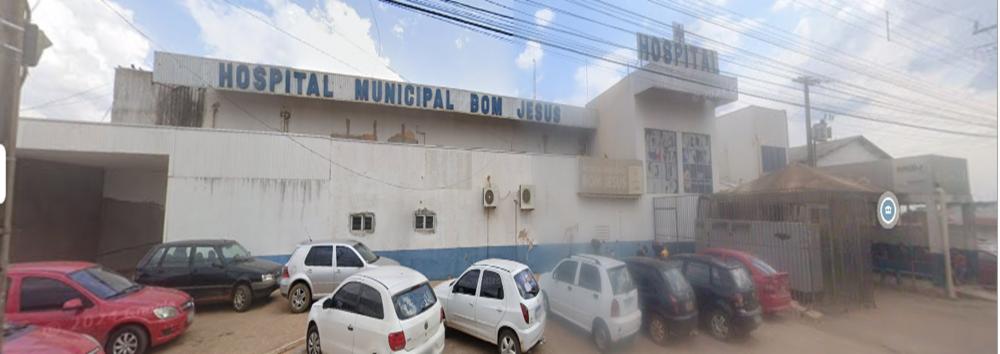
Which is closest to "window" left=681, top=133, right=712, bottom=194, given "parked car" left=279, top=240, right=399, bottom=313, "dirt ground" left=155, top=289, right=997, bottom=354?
"dirt ground" left=155, top=289, right=997, bottom=354

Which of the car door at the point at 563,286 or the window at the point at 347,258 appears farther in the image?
the window at the point at 347,258

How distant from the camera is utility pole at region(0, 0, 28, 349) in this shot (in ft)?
4.45

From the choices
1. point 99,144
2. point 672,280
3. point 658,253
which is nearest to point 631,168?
point 658,253

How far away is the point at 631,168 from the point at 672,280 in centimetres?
165

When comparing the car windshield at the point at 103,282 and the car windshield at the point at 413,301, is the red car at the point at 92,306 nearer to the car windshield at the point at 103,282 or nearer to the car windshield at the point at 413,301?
the car windshield at the point at 103,282

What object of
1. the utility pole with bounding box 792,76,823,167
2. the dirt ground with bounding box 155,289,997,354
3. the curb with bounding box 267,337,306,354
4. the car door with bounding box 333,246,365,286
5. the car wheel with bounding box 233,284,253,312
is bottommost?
the curb with bounding box 267,337,306,354

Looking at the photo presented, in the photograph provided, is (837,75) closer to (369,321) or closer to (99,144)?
(369,321)

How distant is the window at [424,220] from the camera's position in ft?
27.5

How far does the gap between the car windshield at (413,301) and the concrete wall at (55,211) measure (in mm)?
4062

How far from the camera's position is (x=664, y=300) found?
310 cm

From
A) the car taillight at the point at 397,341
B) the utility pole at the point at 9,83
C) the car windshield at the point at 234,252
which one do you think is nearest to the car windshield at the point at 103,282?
the car windshield at the point at 234,252

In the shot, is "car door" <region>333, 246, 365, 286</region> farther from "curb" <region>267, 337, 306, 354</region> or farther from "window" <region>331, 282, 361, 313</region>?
"window" <region>331, 282, 361, 313</region>

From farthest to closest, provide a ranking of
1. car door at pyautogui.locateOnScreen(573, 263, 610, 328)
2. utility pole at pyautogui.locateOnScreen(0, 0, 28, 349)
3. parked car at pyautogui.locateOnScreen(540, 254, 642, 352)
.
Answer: car door at pyautogui.locateOnScreen(573, 263, 610, 328) < parked car at pyautogui.locateOnScreen(540, 254, 642, 352) < utility pole at pyautogui.locateOnScreen(0, 0, 28, 349)

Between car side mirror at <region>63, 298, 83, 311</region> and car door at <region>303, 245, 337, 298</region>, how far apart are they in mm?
2691
